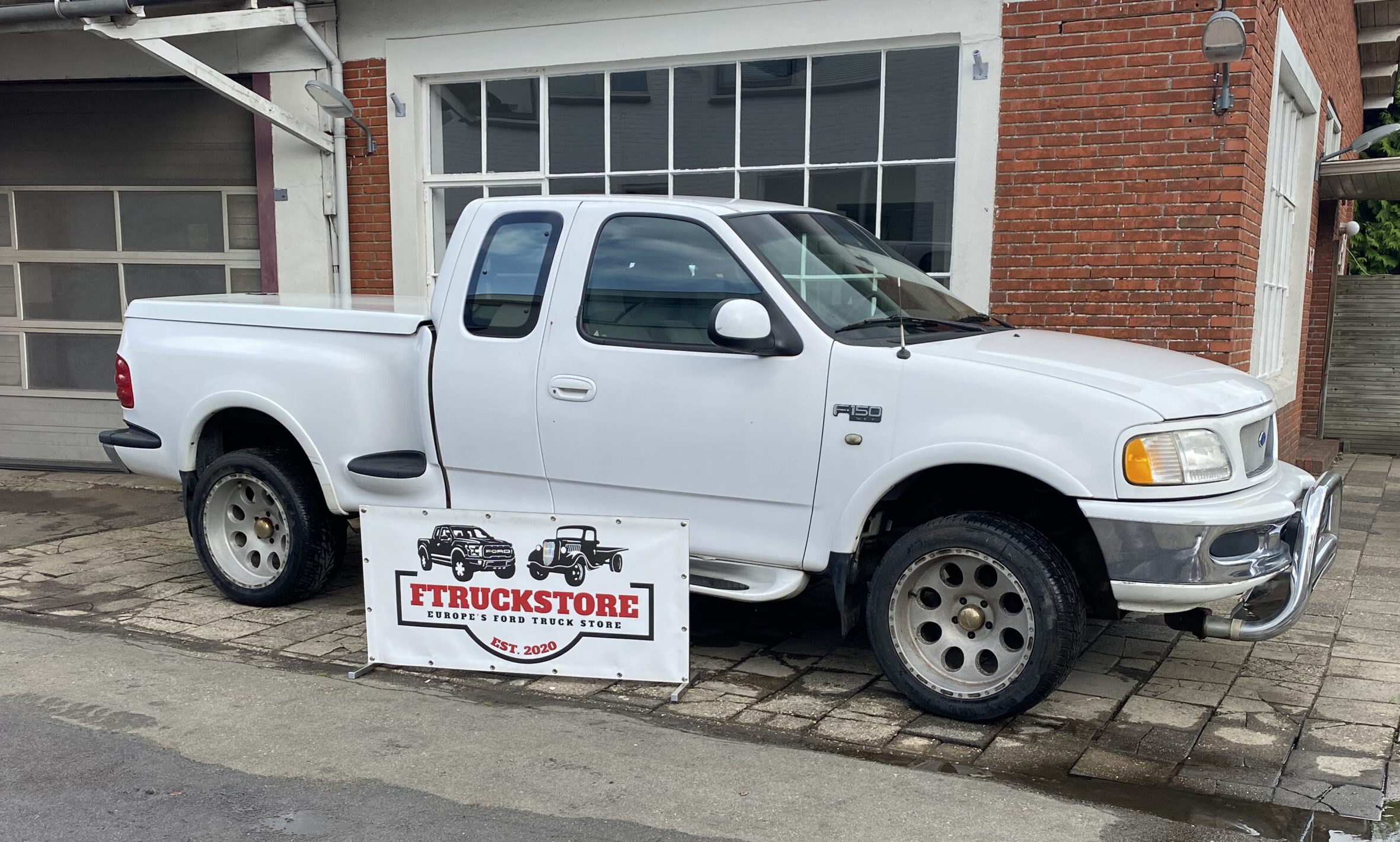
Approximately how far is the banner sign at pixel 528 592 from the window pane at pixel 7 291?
762cm

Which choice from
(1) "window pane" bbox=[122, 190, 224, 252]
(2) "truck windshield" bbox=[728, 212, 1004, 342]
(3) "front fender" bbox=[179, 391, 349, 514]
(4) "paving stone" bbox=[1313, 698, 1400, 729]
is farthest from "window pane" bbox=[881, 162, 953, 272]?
(1) "window pane" bbox=[122, 190, 224, 252]

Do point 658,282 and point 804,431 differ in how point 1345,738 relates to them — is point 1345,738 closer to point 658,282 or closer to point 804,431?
point 804,431

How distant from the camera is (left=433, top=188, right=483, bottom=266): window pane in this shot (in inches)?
373

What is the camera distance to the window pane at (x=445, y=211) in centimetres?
948

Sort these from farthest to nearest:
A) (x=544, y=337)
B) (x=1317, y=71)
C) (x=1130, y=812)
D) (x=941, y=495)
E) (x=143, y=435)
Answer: (x=1317, y=71) → (x=143, y=435) → (x=544, y=337) → (x=941, y=495) → (x=1130, y=812)

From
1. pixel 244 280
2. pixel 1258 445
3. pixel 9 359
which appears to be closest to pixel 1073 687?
pixel 1258 445

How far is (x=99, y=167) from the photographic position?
35.3ft

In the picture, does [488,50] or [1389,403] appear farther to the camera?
[1389,403]

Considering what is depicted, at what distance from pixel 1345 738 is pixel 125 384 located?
5970 millimetres

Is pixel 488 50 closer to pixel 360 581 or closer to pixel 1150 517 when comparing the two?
pixel 360 581

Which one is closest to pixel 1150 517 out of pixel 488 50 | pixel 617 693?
pixel 617 693

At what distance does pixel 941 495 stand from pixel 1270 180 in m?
4.97

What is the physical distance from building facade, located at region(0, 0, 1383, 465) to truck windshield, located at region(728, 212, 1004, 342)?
2.36 metres

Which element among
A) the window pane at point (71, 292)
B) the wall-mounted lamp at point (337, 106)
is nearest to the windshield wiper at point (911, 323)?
the wall-mounted lamp at point (337, 106)
